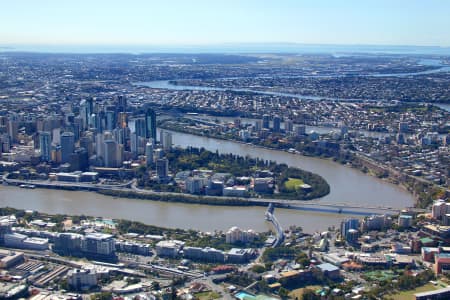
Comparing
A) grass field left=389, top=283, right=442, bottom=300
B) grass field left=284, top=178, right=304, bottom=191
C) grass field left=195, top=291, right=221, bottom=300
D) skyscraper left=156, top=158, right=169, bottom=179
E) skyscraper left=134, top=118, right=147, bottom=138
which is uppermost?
skyscraper left=134, top=118, right=147, bottom=138

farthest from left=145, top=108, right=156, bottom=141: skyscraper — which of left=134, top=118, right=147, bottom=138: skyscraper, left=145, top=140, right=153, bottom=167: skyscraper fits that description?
left=145, top=140, right=153, bottom=167: skyscraper

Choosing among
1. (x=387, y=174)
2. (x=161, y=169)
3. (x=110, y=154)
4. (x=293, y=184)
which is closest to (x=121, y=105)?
(x=110, y=154)

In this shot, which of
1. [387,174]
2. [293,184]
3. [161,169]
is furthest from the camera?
[387,174]

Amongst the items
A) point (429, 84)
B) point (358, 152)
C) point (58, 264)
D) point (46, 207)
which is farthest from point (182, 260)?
point (429, 84)

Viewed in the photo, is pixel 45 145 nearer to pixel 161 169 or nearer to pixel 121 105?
pixel 161 169

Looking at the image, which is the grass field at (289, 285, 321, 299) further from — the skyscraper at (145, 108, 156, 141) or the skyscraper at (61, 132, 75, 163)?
the skyscraper at (145, 108, 156, 141)

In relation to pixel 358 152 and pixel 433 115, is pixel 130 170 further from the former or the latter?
pixel 433 115
